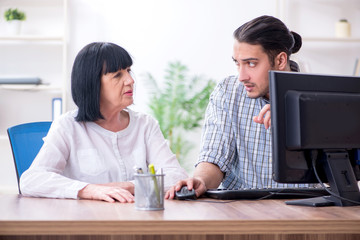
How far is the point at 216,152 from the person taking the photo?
7.38 feet

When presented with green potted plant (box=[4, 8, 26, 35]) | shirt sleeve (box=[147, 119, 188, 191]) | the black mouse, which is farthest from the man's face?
green potted plant (box=[4, 8, 26, 35])

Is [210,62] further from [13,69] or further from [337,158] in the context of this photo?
[337,158]

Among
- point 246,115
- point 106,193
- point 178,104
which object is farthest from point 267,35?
point 178,104

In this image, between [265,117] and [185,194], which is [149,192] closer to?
[185,194]

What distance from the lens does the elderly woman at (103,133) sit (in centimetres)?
213

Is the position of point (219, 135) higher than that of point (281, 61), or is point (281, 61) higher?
point (281, 61)

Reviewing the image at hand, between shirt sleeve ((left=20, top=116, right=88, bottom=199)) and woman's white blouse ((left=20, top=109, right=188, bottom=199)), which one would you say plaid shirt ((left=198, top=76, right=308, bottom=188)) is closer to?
woman's white blouse ((left=20, top=109, right=188, bottom=199))

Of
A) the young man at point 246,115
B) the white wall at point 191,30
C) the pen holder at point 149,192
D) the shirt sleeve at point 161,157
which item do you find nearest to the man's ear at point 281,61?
the young man at point 246,115

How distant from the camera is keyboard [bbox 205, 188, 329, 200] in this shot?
5.96 ft

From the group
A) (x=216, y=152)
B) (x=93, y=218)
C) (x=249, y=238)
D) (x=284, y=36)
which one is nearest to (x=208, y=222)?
(x=249, y=238)

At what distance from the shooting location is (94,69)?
7.25 feet

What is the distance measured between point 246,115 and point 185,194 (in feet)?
2.23

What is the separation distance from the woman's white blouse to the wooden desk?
0.51 metres

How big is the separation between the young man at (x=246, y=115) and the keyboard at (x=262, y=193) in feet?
1.17
